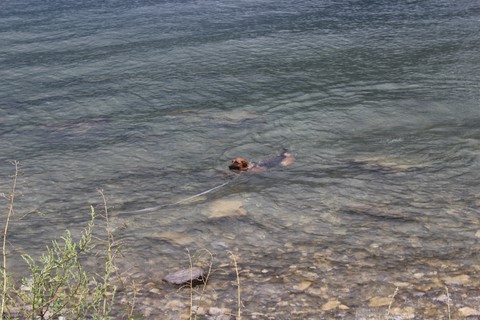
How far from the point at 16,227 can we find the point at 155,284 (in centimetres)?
93

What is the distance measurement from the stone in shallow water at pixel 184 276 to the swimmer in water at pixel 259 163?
48.0 inches

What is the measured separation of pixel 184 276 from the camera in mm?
2521

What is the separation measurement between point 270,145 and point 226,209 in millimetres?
969

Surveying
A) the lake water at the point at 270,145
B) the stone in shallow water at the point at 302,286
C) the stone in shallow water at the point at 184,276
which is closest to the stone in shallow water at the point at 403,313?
the lake water at the point at 270,145

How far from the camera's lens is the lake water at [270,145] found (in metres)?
2.51

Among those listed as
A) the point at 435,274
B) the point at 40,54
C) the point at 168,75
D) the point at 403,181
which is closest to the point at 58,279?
the point at 435,274

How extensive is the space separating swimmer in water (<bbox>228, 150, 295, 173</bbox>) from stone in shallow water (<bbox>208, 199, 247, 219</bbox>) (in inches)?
18.4

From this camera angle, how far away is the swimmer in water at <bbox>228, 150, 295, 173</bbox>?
373 centimetres

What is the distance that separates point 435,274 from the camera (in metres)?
2.44

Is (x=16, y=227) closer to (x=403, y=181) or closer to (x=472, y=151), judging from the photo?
(x=403, y=181)

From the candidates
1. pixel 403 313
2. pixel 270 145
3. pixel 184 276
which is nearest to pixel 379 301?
pixel 403 313

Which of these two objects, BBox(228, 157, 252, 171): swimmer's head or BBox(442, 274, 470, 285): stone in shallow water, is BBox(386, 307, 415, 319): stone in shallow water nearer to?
BBox(442, 274, 470, 285): stone in shallow water

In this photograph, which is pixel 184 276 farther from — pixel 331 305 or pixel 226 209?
pixel 226 209

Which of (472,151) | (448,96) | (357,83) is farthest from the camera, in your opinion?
(357,83)
